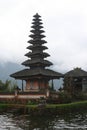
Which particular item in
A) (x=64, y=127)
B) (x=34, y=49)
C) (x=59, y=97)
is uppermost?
(x=34, y=49)

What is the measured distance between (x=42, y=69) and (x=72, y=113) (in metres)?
16.9

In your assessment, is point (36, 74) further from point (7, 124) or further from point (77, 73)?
point (7, 124)

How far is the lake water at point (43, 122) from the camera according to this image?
3466 cm

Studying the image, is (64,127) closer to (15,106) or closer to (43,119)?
(43,119)

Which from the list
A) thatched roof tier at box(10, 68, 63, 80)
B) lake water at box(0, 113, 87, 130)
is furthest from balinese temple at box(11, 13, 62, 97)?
lake water at box(0, 113, 87, 130)

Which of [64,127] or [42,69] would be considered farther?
[42,69]

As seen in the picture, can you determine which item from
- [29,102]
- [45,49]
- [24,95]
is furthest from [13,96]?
[45,49]

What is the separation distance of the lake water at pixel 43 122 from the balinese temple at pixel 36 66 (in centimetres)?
1709

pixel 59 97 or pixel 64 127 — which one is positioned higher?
pixel 59 97

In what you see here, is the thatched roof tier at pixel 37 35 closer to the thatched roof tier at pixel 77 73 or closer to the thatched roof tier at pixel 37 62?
the thatched roof tier at pixel 37 62

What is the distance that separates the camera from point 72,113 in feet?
155

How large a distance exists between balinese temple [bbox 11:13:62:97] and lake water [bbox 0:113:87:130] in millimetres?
17091

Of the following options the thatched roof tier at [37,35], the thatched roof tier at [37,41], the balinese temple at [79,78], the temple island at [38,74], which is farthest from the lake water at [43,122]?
the balinese temple at [79,78]

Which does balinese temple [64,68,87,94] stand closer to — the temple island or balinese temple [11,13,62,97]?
the temple island
